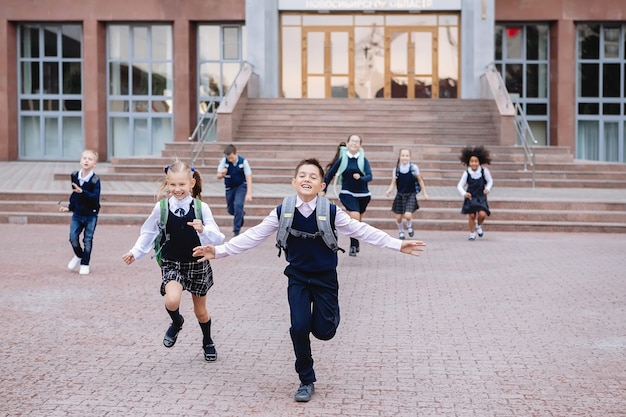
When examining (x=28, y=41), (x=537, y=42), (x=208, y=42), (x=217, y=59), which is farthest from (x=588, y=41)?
(x=28, y=41)

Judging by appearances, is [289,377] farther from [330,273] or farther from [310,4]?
[310,4]

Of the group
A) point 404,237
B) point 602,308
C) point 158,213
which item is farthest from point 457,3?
point 158,213

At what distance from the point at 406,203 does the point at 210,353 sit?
926cm

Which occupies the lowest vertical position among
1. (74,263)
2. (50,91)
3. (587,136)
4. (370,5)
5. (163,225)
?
(74,263)

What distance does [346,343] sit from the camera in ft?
24.9

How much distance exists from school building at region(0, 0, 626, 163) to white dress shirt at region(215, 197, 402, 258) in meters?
26.4

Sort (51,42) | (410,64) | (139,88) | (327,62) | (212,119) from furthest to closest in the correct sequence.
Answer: (139,88) → (51,42) → (327,62) → (410,64) → (212,119)

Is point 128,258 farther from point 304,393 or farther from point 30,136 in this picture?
point 30,136

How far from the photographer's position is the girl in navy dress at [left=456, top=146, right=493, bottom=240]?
1567 cm

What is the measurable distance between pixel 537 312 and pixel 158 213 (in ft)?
12.9

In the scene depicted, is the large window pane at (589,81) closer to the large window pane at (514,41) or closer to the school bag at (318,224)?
the large window pane at (514,41)

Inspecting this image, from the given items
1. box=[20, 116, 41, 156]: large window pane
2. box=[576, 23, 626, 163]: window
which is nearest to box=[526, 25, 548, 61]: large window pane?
box=[576, 23, 626, 163]: window

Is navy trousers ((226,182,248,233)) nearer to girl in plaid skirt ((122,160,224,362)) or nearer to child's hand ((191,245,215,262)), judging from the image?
girl in plaid skirt ((122,160,224,362))

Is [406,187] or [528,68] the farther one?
[528,68]
